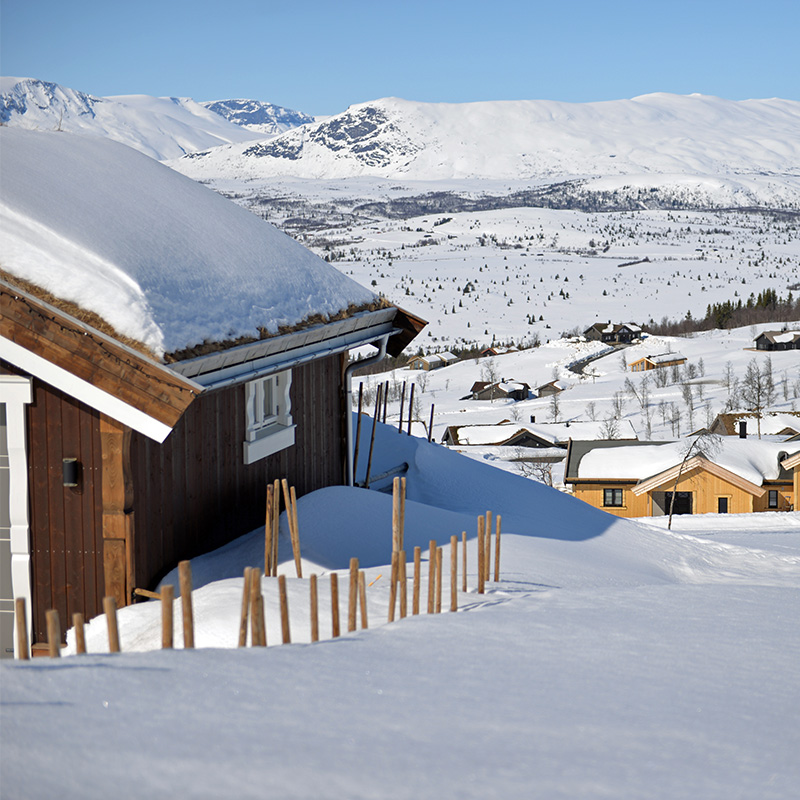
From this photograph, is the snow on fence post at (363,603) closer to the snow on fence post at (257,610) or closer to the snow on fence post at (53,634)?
the snow on fence post at (257,610)

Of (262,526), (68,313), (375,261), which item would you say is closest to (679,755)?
(68,313)

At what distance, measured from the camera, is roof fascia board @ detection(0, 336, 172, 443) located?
16.1 ft

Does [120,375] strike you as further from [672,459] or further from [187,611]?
[672,459]

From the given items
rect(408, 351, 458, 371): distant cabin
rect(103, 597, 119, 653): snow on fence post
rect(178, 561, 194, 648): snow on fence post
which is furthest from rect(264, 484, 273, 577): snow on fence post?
rect(408, 351, 458, 371): distant cabin

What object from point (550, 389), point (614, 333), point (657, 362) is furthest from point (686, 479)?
point (614, 333)

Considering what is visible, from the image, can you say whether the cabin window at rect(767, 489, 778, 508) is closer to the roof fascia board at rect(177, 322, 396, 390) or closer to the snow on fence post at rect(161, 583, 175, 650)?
the roof fascia board at rect(177, 322, 396, 390)

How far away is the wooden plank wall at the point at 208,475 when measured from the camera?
5473mm

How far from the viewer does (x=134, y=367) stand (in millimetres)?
4852

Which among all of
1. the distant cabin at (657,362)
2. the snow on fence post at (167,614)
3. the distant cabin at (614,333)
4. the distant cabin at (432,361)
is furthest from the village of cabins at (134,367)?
the distant cabin at (614,333)

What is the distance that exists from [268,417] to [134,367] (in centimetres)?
240

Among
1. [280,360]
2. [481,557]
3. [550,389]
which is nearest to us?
[481,557]

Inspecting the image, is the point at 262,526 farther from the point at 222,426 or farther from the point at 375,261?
the point at 375,261

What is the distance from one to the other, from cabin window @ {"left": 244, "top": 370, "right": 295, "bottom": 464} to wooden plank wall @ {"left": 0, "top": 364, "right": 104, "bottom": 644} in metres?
1.61

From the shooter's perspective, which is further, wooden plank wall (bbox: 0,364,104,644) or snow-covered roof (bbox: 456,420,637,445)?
snow-covered roof (bbox: 456,420,637,445)
